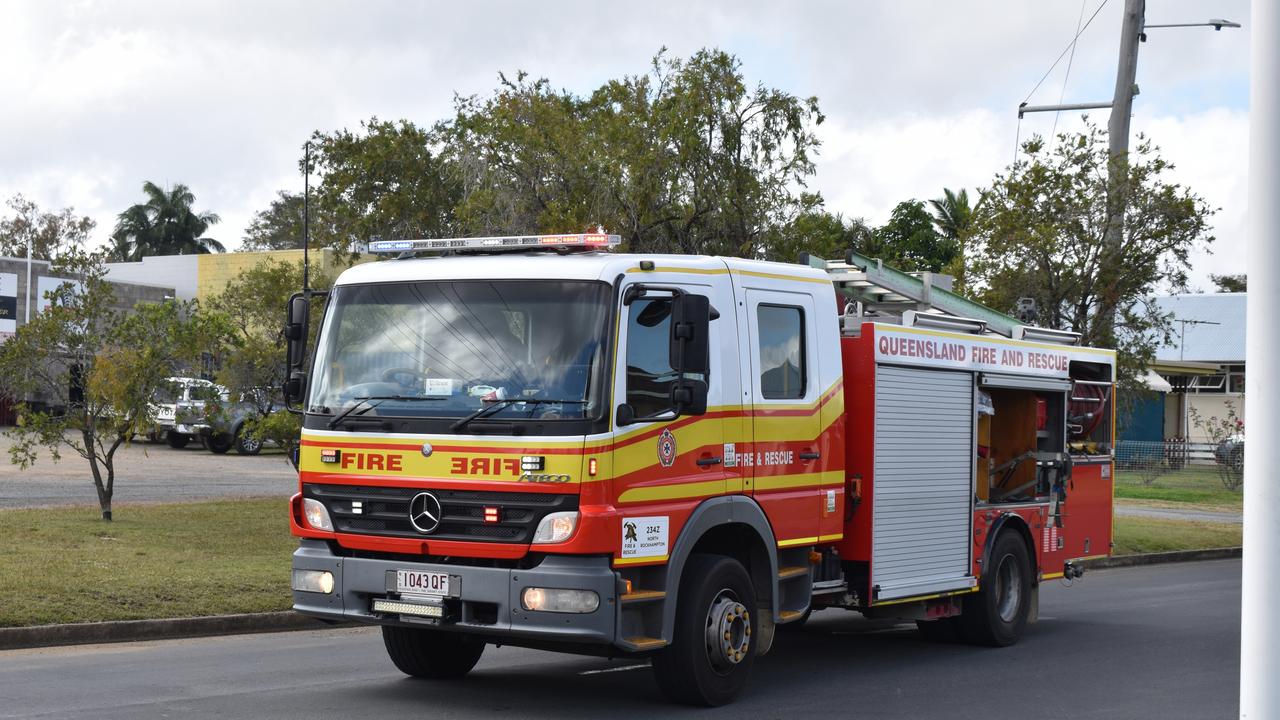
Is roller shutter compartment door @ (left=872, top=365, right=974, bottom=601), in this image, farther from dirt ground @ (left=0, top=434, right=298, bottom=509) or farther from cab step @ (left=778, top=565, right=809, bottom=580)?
dirt ground @ (left=0, top=434, right=298, bottom=509)

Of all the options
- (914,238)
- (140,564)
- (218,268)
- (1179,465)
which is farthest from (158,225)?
(140,564)

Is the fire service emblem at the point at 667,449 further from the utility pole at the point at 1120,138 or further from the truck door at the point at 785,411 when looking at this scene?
the utility pole at the point at 1120,138

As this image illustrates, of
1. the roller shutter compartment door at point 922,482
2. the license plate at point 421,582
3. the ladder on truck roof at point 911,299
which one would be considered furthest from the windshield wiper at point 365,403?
the ladder on truck roof at point 911,299

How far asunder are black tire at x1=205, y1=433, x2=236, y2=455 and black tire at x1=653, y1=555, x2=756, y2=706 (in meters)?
30.5

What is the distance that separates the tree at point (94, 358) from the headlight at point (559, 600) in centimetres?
1110

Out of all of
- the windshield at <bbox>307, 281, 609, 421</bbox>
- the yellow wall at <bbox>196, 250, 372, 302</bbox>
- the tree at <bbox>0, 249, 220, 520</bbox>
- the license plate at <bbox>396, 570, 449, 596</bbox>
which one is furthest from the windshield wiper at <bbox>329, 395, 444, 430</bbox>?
the yellow wall at <bbox>196, 250, 372, 302</bbox>

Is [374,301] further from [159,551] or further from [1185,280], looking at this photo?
[1185,280]

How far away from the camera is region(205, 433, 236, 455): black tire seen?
37594mm

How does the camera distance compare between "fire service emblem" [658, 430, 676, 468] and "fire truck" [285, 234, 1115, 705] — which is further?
"fire service emblem" [658, 430, 676, 468]

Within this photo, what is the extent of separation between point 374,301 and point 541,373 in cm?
135

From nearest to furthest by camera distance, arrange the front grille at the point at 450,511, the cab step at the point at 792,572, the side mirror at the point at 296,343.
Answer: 1. the front grille at the point at 450,511
2. the side mirror at the point at 296,343
3. the cab step at the point at 792,572

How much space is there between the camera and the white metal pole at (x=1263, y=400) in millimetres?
4094

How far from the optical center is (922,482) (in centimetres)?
1116

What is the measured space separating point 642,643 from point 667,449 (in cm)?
111
